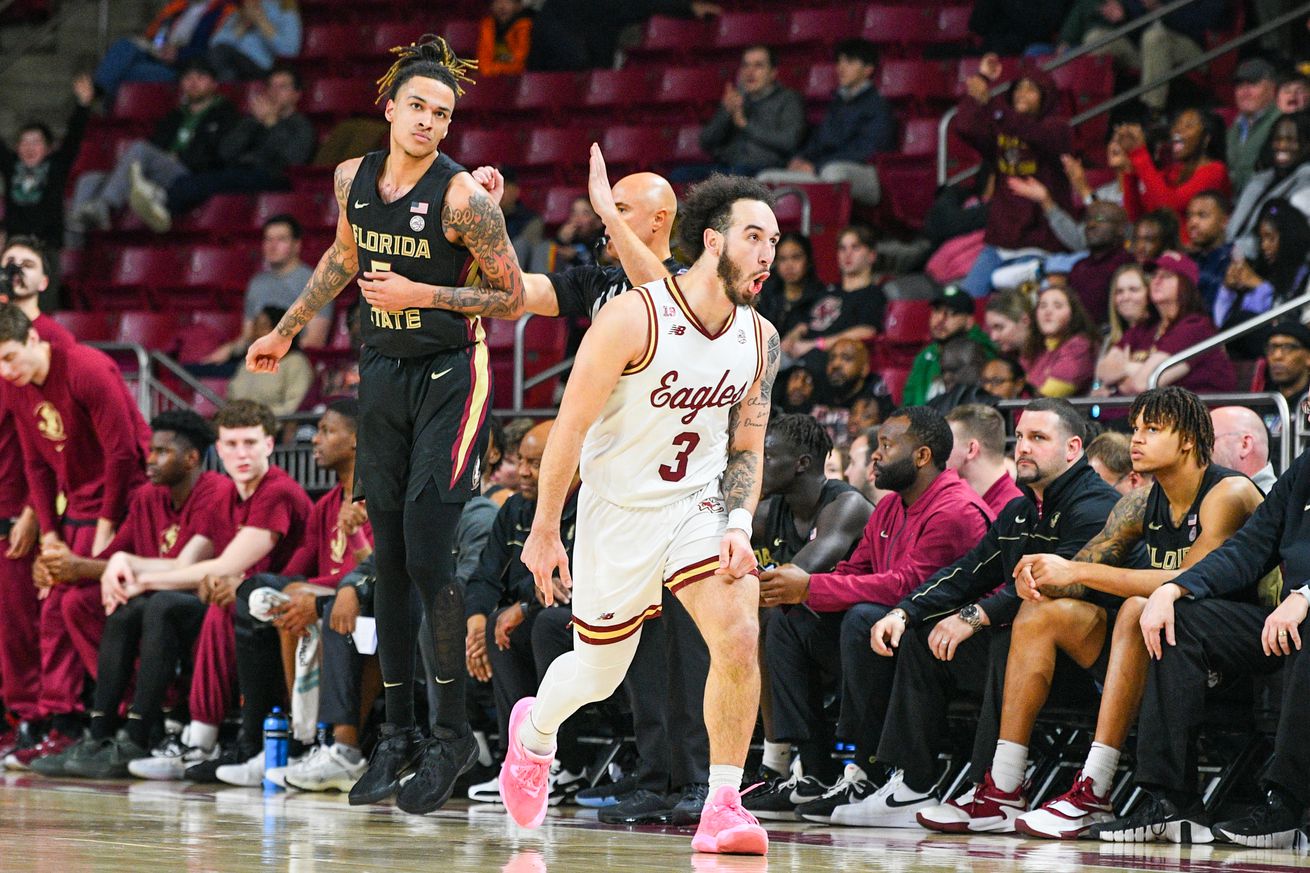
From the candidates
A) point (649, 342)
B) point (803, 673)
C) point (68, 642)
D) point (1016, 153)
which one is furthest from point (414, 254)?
point (1016, 153)

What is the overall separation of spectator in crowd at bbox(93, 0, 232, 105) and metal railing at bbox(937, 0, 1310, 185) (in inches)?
276

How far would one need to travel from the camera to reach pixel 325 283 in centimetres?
607

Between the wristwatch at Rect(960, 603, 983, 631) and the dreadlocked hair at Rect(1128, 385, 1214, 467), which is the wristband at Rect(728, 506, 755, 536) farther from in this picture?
the dreadlocked hair at Rect(1128, 385, 1214, 467)

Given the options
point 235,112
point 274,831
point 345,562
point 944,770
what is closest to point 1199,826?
point 944,770

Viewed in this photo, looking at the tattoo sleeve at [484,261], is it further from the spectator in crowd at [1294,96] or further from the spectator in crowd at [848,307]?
the spectator in crowd at [1294,96]

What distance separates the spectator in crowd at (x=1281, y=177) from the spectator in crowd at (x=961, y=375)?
6.01 feet

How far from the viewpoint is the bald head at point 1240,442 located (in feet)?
22.2

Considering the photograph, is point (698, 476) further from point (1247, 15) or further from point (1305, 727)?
point (1247, 15)

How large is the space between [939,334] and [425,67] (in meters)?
4.52

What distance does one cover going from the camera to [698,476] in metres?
5.25

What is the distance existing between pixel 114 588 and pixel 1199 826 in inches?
202

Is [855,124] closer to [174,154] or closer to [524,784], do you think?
[174,154]

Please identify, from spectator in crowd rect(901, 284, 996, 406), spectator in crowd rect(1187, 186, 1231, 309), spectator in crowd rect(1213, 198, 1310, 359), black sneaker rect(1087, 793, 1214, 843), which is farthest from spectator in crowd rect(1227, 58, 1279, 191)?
black sneaker rect(1087, 793, 1214, 843)

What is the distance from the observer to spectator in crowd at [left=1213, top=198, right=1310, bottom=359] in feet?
29.6
